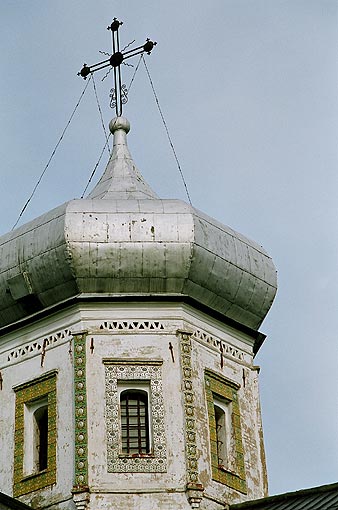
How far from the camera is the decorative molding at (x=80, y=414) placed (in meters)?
20.1

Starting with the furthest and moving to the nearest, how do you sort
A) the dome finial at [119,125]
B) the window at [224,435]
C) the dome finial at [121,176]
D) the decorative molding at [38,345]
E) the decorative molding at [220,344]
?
the dome finial at [119,125], the dome finial at [121,176], the decorative molding at [220,344], the decorative molding at [38,345], the window at [224,435]

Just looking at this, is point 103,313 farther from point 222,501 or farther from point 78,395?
point 222,501

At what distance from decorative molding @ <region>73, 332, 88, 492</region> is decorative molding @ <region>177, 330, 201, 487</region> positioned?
124 cm

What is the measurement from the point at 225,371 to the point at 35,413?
2.54 meters

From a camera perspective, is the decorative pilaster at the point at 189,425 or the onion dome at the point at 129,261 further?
the onion dome at the point at 129,261

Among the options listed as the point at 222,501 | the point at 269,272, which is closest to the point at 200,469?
the point at 222,501

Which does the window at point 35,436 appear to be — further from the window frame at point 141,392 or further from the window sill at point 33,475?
the window frame at point 141,392

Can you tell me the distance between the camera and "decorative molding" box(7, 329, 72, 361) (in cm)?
2128

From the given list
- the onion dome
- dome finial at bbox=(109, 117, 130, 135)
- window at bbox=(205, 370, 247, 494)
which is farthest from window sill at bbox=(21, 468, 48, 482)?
dome finial at bbox=(109, 117, 130, 135)

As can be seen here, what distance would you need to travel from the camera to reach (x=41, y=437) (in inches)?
833

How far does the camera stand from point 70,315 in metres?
21.3

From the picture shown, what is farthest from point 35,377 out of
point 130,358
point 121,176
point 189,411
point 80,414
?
point 121,176

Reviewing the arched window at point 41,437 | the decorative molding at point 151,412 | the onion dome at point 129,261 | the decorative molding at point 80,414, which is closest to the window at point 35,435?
the arched window at point 41,437

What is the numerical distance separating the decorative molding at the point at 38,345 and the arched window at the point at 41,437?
2.54 ft
